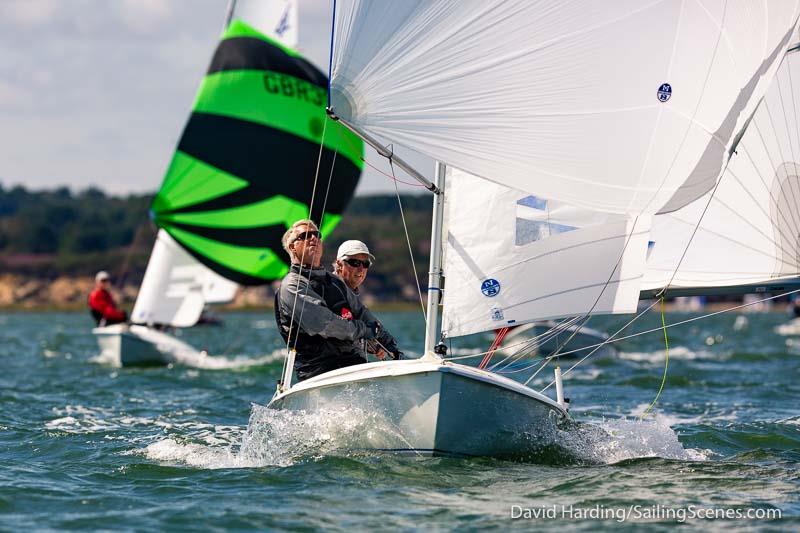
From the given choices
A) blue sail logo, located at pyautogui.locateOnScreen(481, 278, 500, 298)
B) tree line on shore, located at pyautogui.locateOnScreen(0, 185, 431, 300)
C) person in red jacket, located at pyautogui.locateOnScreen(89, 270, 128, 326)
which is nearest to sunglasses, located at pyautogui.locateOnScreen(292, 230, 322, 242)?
blue sail logo, located at pyautogui.locateOnScreen(481, 278, 500, 298)

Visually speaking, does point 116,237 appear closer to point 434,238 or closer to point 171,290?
point 171,290

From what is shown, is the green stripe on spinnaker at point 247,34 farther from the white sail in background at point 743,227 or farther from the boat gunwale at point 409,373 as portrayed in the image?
the boat gunwale at point 409,373

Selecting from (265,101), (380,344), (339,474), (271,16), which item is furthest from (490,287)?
(271,16)

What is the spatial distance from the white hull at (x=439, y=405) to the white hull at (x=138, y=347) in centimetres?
1018

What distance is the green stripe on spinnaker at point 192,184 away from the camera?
671 inches

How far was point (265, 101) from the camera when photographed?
57.7 ft

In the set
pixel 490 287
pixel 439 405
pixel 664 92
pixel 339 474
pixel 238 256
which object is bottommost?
pixel 339 474

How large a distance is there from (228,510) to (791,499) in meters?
3.06

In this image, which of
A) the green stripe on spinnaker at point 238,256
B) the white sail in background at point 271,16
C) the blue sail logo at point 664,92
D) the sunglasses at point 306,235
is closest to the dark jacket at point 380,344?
the sunglasses at point 306,235

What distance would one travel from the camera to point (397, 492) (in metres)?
5.95

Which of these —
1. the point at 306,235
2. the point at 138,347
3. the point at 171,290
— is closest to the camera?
the point at 306,235

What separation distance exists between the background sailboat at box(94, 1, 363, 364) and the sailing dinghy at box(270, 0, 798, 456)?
963cm

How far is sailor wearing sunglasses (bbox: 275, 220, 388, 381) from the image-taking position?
6898 mm

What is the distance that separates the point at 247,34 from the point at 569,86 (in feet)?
39.9
